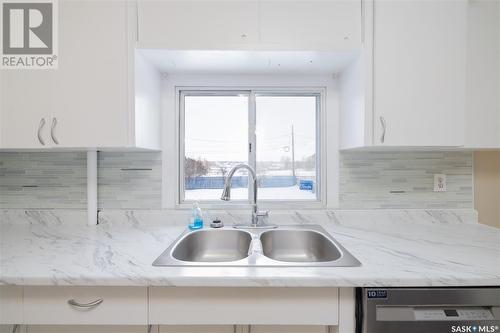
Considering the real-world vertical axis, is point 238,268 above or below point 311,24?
below

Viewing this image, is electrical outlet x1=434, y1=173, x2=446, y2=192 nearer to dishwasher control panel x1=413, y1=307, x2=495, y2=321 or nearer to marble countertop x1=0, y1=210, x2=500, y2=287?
marble countertop x1=0, y1=210, x2=500, y2=287

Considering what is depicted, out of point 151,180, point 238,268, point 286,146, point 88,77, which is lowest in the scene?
point 238,268

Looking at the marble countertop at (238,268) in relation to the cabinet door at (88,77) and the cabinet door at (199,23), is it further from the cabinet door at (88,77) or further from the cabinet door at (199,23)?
the cabinet door at (199,23)

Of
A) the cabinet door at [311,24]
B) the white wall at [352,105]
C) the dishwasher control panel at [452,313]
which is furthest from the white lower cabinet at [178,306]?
the cabinet door at [311,24]

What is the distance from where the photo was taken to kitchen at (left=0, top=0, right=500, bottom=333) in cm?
90

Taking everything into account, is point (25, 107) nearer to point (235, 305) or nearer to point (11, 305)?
point (11, 305)

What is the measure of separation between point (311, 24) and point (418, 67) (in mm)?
578

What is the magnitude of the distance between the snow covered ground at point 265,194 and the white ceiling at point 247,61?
0.77m

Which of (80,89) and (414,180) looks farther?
(414,180)

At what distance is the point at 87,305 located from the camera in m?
0.90

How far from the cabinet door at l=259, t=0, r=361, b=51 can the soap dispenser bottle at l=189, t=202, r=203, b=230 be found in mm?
1000

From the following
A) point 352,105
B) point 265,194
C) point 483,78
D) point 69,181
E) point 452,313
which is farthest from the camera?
point 265,194

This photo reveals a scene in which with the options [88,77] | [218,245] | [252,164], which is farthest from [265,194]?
[88,77]
